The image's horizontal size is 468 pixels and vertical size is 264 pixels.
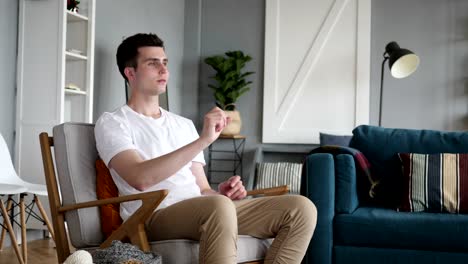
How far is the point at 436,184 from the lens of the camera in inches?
129

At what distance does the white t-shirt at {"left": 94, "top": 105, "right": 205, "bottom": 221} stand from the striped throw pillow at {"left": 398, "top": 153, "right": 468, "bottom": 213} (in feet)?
4.63

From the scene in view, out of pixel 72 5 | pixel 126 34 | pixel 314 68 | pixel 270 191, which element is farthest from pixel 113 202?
pixel 314 68

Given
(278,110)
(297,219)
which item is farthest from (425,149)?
(278,110)

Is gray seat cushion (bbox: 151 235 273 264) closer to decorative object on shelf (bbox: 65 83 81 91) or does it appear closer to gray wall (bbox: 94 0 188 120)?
decorative object on shelf (bbox: 65 83 81 91)

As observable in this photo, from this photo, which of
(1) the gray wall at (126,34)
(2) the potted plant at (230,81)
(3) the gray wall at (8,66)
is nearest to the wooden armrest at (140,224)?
(3) the gray wall at (8,66)

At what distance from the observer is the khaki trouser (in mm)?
1973

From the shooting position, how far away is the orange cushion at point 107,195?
226 centimetres

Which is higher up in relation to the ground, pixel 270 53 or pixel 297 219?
pixel 270 53

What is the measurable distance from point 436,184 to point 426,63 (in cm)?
325

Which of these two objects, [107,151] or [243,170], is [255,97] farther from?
[107,151]

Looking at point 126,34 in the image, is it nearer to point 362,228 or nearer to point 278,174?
point 278,174

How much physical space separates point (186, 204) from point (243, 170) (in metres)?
4.65

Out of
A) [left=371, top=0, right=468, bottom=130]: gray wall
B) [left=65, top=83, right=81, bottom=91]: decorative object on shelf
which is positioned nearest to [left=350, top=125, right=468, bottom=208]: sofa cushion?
[left=65, top=83, right=81, bottom=91]: decorative object on shelf

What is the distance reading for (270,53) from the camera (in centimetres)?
661
